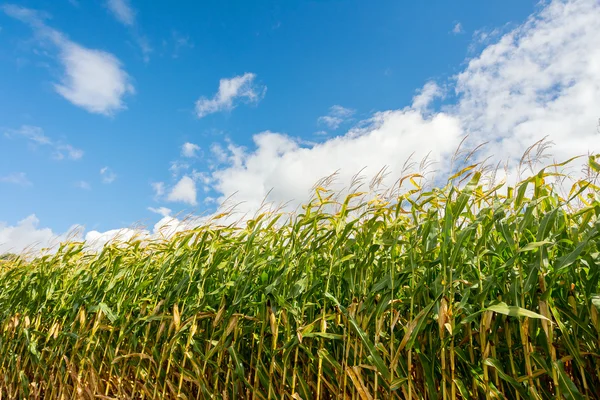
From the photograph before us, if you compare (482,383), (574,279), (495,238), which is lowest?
(482,383)

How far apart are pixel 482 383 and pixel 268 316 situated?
2.99 feet

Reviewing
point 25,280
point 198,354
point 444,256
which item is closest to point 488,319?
point 444,256

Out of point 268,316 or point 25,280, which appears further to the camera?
point 25,280

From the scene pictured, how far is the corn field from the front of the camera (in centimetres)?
144

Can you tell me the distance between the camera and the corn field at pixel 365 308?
144 cm

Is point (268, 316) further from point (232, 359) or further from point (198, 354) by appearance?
point (198, 354)

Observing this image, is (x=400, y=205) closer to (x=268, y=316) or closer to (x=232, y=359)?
(x=268, y=316)

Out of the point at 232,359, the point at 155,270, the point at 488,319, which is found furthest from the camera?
the point at 155,270

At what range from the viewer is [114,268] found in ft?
9.10

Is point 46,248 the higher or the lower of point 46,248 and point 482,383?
the higher

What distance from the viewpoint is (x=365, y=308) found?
1.72 metres

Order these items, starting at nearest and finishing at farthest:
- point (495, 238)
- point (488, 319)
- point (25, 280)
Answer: point (488, 319), point (495, 238), point (25, 280)

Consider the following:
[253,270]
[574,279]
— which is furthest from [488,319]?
[253,270]

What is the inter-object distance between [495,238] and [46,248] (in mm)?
A: 3661
